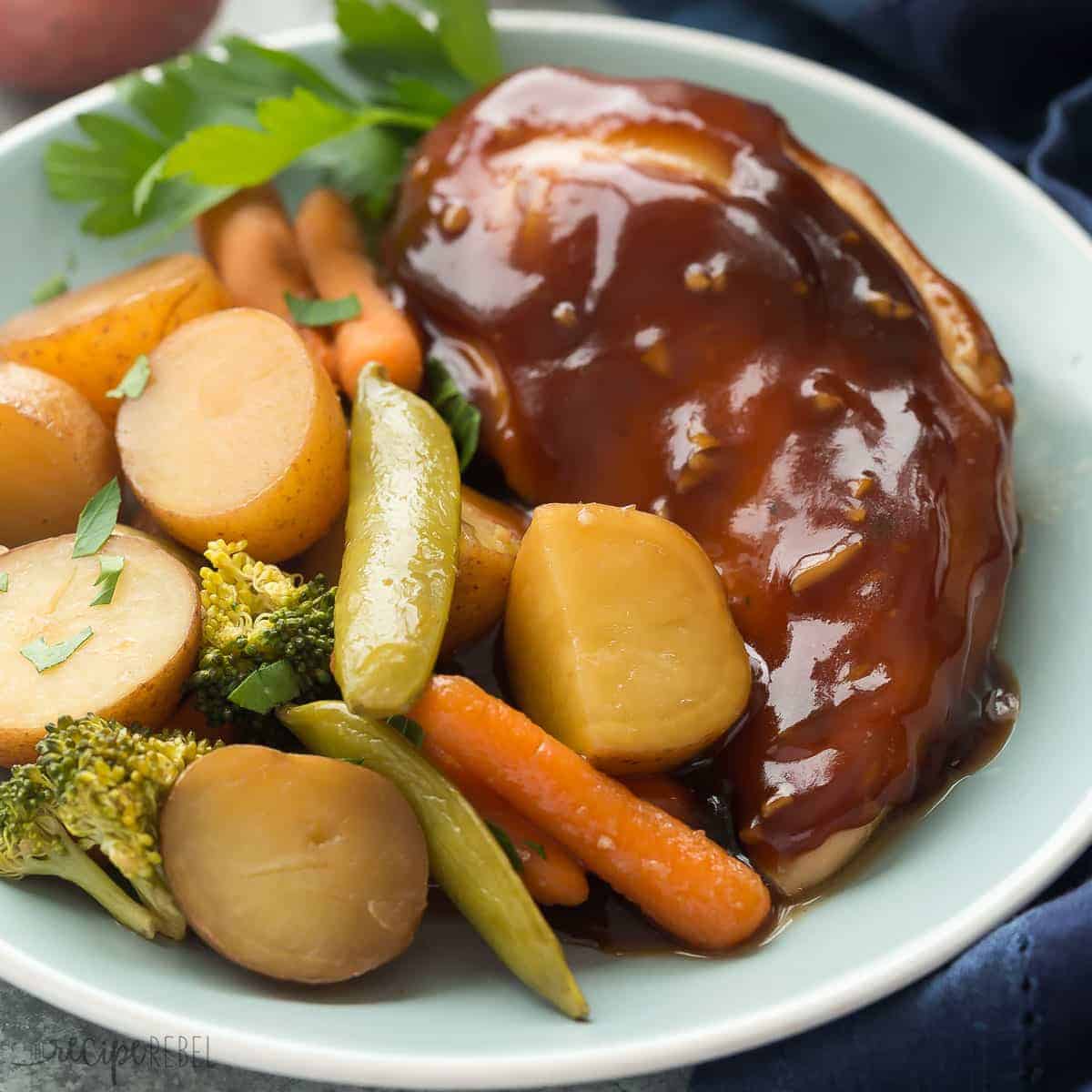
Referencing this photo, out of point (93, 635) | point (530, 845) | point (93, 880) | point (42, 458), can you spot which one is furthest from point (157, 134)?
point (530, 845)

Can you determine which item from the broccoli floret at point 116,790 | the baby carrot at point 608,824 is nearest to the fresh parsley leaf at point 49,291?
the broccoli floret at point 116,790

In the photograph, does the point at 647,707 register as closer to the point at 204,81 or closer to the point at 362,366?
the point at 362,366

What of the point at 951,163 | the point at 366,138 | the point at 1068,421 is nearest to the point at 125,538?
the point at 366,138

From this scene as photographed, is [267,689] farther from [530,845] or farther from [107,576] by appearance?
[530,845]

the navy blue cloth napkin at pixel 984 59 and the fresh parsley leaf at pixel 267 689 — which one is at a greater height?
the navy blue cloth napkin at pixel 984 59

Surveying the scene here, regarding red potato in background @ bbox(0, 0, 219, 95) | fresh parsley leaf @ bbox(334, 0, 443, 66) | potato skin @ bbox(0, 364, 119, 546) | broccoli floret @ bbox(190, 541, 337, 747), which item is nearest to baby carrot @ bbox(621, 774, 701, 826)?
broccoli floret @ bbox(190, 541, 337, 747)

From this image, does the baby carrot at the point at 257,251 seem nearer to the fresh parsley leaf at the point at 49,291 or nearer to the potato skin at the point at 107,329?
the potato skin at the point at 107,329
